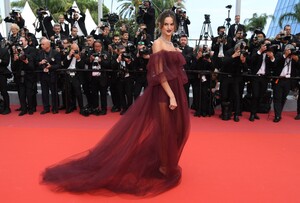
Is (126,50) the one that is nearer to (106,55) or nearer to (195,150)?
(106,55)

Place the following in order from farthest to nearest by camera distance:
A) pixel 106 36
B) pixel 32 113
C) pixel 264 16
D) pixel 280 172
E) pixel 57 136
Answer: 1. pixel 264 16
2. pixel 106 36
3. pixel 32 113
4. pixel 57 136
5. pixel 280 172

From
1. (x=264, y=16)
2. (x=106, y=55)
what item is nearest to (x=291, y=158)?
(x=106, y=55)

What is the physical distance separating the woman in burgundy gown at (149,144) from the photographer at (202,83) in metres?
3.23

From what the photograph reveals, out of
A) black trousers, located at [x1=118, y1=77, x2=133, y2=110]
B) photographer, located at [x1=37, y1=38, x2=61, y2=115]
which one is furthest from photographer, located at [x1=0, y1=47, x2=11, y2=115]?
black trousers, located at [x1=118, y1=77, x2=133, y2=110]

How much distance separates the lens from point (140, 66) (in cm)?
629

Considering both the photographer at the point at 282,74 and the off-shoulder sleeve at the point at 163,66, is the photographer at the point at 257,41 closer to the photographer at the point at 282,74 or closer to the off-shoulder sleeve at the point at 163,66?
the photographer at the point at 282,74

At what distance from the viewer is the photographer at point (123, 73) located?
6152mm

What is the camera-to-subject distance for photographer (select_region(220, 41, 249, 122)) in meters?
5.99

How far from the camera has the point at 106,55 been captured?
20.7 ft

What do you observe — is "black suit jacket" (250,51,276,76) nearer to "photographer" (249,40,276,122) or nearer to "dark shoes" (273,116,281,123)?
"photographer" (249,40,276,122)

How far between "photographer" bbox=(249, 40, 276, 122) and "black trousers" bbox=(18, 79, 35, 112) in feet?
15.1

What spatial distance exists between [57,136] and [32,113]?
6.55 feet

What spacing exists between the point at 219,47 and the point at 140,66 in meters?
1.95

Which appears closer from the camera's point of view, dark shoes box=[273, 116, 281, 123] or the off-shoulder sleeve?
the off-shoulder sleeve
